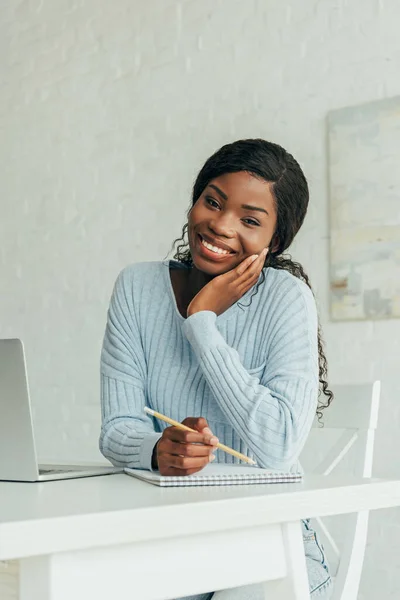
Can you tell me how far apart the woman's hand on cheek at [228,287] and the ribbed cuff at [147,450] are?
271 millimetres

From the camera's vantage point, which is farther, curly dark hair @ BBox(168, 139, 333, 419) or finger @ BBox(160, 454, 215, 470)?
curly dark hair @ BBox(168, 139, 333, 419)

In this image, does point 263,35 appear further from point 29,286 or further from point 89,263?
point 29,286

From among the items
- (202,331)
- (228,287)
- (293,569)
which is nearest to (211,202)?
(228,287)

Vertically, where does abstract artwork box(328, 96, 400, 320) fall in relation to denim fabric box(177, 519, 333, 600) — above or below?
above

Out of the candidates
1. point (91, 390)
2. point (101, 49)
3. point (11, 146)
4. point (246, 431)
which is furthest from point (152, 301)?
point (11, 146)

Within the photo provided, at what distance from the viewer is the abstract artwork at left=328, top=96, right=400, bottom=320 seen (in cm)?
261

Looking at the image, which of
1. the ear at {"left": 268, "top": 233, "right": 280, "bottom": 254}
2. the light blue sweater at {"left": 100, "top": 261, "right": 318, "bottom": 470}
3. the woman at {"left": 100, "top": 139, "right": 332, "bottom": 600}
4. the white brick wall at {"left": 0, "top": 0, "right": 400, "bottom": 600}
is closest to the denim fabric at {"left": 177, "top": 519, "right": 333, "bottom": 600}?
the woman at {"left": 100, "top": 139, "right": 332, "bottom": 600}

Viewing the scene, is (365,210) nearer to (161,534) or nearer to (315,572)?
(315,572)

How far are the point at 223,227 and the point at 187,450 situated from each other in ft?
1.77

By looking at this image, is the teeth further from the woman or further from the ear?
the ear

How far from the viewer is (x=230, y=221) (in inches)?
63.4

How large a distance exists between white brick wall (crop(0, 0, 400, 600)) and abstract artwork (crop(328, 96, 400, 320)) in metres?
0.05

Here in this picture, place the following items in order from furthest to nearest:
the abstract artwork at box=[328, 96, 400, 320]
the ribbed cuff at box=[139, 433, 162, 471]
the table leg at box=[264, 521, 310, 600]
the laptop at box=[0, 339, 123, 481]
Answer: the abstract artwork at box=[328, 96, 400, 320] < the ribbed cuff at box=[139, 433, 162, 471] < the laptop at box=[0, 339, 123, 481] < the table leg at box=[264, 521, 310, 600]

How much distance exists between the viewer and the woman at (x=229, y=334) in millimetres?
1435
